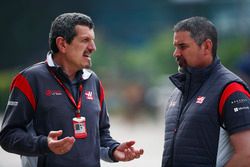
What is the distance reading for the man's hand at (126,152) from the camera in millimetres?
6035

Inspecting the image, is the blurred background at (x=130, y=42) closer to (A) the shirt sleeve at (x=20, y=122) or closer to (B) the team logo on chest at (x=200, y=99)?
(B) the team logo on chest at (x=200, y=99)

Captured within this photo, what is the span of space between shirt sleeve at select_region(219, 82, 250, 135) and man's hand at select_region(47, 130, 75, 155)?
112cm

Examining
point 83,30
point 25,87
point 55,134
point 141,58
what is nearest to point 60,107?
point 25,87

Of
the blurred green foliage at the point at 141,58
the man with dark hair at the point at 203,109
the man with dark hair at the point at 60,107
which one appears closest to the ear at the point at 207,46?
the man with dark hair at the point at 203,109

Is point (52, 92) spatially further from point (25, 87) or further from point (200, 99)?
point (200, 99)

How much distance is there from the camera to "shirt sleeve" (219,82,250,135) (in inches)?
224

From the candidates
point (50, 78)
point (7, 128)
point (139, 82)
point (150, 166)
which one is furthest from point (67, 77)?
point (139, 82)

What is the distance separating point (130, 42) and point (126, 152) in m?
34.1

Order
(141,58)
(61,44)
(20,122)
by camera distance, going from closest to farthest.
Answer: (20,122), (61,44), (141,58)

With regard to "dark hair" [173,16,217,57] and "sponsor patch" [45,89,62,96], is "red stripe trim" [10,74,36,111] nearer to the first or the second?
"sponsor patch" [45,89,62,96]

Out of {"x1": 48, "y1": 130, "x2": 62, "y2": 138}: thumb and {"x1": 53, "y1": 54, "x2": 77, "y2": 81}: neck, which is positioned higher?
{"x1": 53, "y1": 54, "x2": 77, "y2": 81}: neck

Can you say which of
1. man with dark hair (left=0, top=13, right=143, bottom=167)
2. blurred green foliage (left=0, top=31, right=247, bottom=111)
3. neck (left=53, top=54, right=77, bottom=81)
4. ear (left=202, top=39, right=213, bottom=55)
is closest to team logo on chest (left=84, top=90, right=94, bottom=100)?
man with dark hair (left=0, top=13, right=143, bottom=167)

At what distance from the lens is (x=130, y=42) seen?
131ft

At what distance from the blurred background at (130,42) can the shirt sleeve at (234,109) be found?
15.4 m
